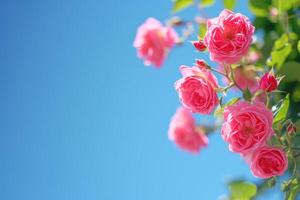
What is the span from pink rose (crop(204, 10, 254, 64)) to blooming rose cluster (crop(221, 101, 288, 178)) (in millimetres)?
94

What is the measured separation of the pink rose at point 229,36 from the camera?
105cm

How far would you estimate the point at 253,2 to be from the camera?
173 centimetres

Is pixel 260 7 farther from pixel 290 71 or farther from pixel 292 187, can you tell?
pixel 292 187

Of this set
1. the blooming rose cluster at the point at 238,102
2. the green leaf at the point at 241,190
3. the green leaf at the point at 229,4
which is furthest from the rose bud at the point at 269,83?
the green leaf at the point at 229,4

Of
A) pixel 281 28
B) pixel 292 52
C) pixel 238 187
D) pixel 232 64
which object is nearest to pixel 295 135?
pixel 232 64

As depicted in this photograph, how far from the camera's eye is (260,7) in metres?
1.73

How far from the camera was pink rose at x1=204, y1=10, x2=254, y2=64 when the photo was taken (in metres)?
1.05

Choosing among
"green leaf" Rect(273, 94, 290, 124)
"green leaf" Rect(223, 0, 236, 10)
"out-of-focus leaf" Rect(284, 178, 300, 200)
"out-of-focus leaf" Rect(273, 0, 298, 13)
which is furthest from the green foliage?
"green leaf" Rect(223, 0, 236, 10)

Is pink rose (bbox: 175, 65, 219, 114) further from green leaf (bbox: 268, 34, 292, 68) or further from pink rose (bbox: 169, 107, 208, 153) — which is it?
pink rose (bbox: 169, 107, 208, 153)

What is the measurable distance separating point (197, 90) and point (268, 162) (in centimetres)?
18

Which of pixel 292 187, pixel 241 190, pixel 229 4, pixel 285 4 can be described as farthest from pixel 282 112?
pixel 229 4

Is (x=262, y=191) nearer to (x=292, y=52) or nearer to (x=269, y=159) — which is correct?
(x=292, y=52)

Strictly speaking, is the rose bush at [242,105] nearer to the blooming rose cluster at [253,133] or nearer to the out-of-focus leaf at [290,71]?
the blooming rose cluster at [253,133]

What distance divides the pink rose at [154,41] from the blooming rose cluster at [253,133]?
2.59 ft
